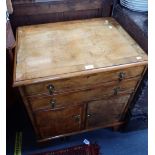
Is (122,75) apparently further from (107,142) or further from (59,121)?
(107,142)

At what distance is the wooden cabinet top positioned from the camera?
866 millimetres

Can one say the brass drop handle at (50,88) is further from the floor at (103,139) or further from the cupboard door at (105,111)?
the floor at (103,139)

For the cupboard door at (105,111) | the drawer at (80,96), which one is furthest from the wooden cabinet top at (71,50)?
the cupboard door at (105,111)

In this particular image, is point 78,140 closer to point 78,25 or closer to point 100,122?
point 100,122

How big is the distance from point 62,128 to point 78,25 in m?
0.67

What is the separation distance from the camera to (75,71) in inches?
34.1

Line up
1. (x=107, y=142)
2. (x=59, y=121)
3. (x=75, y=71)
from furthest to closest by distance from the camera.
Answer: (x=107, y=142), (x=59, y=121), (x=75, y=71)

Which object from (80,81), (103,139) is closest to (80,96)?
(80,81)

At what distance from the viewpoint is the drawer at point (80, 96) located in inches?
38.0

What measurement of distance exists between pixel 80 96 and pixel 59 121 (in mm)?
252

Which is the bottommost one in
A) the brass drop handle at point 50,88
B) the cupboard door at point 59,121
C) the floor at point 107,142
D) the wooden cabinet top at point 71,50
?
the floor at point 107,142

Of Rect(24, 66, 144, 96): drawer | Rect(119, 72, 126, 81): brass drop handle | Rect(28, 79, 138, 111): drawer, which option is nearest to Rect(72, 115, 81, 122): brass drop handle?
Rect(28, 79, 138, 111): drawer

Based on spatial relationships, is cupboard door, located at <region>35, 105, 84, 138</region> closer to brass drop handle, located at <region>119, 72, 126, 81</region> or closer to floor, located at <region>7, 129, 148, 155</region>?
floor, located at <region>7, 129, 148, 155</region>

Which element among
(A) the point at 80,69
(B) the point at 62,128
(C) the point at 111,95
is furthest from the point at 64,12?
(B) the point at 62,128
